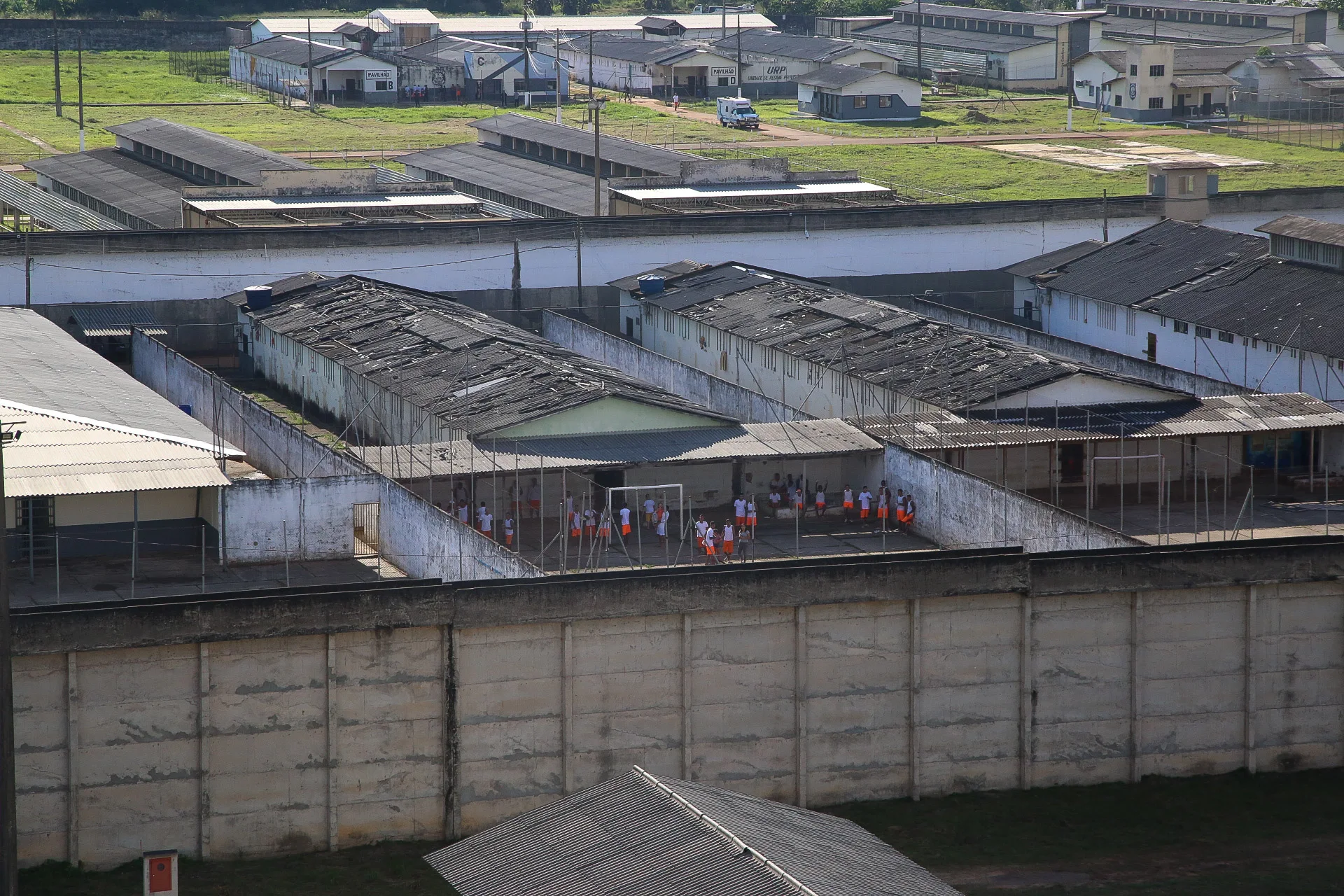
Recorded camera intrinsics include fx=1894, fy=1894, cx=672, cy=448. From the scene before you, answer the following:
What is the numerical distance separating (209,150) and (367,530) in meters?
54.2

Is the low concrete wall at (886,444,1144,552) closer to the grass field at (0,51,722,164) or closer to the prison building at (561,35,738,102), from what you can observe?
the grass field at (0,51,722,164)

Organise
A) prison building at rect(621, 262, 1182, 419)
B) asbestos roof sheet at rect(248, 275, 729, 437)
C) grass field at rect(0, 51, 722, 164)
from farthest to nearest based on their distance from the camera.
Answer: grass field at rect(0, 51, 722, 164)
prison building at rect(621, 262, 1182, 419)
asbestos roof sheet at rect(248, 275, 729, 437)

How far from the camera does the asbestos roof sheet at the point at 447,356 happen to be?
47562mm

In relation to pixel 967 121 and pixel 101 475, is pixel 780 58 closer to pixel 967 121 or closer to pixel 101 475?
pixel 967 121

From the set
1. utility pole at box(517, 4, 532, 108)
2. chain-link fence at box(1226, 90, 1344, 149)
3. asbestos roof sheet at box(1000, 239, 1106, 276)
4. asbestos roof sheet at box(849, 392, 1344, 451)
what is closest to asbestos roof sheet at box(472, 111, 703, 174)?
asbestos roof sheet at box(1000, 239, 1106, 276)

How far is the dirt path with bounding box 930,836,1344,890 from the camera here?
31.0 metres

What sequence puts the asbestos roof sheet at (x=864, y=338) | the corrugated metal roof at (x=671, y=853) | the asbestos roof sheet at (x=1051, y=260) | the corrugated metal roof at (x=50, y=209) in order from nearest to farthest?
the corrugated metal roof at (x=671, y=853)
the asbestos roof sheet at (x=864, y=338)
the asbestos roof sheet at (x=1051, y=260)
the corrugated metal roof at (x=50, y=209)

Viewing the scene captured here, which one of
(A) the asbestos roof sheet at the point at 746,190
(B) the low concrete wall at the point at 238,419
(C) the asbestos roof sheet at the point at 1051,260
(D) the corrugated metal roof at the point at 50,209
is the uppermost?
(A) the asbestos roof sheet at the point at 746,190

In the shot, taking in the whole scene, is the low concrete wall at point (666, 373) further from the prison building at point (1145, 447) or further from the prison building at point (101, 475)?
the prison building at point (101, 475)

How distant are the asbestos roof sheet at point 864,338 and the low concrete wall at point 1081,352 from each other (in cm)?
315

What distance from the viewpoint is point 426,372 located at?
52000mm

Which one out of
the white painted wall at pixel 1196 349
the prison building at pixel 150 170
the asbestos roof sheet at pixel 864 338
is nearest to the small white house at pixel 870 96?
the prison building at pixel 150 170

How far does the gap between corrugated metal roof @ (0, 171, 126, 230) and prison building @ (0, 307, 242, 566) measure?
111 ft

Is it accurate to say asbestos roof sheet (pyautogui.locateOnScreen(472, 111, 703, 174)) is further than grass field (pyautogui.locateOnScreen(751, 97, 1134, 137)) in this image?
No
